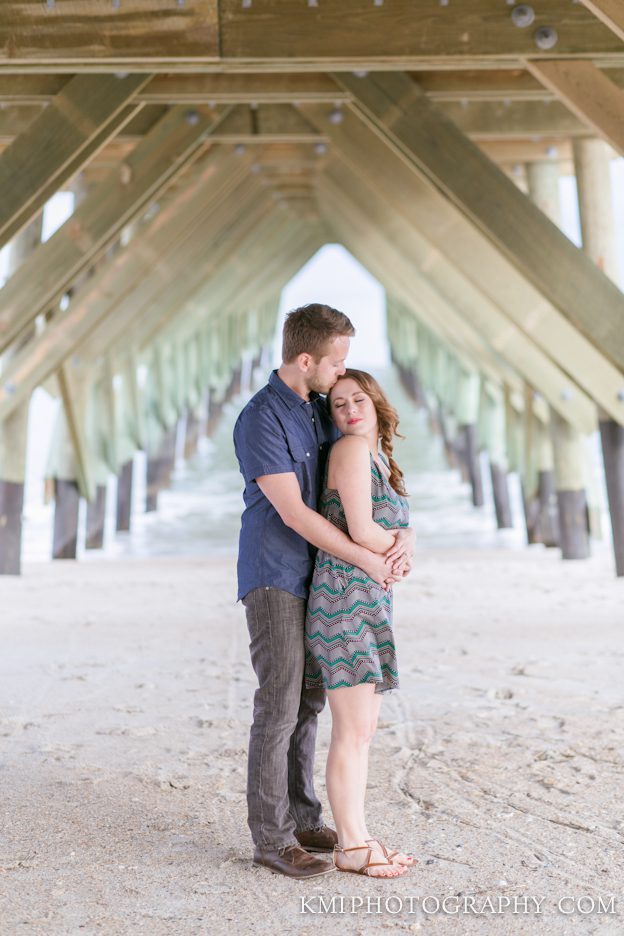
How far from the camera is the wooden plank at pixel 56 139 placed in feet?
16.4

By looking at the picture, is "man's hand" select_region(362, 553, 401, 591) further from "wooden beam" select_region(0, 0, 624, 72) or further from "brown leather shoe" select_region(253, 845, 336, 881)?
"wooden beam" select_region(0, 0, 624, 72)

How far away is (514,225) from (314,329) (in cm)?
294

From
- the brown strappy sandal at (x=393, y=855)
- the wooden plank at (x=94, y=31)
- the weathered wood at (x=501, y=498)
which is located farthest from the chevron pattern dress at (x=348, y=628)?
the weathered wood at (x=501, y=498)

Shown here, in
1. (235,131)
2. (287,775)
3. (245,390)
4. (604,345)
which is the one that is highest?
(245,390)

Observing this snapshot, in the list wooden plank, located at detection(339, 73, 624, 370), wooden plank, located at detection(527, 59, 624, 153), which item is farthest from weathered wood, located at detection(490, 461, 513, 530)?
wooden plank, located at detection(527, 59, 624, 153)

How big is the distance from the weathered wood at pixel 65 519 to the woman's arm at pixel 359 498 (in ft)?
27.5

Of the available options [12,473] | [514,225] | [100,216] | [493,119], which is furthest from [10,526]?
[514,225]

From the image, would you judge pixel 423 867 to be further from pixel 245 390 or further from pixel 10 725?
pixel 245 390

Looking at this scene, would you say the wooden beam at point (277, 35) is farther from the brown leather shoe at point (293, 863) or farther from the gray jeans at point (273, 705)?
the brown leather shoe at point (293, 863)

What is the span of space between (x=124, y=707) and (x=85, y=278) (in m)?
6.86

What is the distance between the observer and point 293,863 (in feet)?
8.27

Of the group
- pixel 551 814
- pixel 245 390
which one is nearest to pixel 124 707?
pixel 551 814

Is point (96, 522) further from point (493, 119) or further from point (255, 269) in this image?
point (493, 119)

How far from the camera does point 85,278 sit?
405 inches
